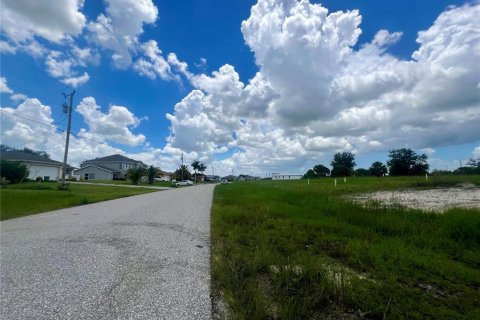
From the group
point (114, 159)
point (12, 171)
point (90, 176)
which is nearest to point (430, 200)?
Result: point (12, 171)

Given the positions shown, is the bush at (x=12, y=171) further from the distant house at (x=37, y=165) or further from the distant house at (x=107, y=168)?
the distant house at (x=107, y=168)

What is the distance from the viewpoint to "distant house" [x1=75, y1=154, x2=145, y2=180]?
65.6m

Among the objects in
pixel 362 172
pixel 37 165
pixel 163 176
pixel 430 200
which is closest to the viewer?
pixel 430 200

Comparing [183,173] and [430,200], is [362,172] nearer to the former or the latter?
[183,173]

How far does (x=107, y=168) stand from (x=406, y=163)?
2965 inches

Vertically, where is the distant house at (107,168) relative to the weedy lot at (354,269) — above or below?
above

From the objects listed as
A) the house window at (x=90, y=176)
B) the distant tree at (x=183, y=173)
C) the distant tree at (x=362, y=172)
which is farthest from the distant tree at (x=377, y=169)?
the house window at (x=90, y=176)

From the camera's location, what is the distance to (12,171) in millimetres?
28172

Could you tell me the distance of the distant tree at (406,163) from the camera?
63.1 meters

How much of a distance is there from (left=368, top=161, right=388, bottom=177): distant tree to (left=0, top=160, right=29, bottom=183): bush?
246 ft

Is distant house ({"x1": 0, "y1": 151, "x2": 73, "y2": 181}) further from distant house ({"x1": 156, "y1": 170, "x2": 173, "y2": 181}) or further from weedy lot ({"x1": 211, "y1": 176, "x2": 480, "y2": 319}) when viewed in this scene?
weedy lot ({"x1": 211, "y1": 176, "x2": 480, "y2": 319})

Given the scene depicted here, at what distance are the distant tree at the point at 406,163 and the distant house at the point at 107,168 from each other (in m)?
67.1

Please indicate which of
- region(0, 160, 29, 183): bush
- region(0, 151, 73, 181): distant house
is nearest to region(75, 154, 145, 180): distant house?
region(0, 151, 73, 181): distant house

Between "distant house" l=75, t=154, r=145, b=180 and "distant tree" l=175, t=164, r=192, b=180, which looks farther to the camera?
"distant tree" l=175, t=164, r=192, b=180
